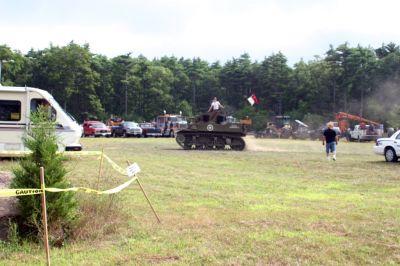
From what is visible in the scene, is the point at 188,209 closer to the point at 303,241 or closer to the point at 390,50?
the point at 303,241

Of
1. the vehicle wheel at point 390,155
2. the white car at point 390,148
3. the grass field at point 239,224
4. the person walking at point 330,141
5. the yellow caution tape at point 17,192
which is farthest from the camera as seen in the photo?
the person walking at point 330,141

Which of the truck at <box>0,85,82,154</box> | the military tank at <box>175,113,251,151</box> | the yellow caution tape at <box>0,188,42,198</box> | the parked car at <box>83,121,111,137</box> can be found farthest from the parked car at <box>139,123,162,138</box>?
the yellow caution tape at <box>0,188,42,198</box>

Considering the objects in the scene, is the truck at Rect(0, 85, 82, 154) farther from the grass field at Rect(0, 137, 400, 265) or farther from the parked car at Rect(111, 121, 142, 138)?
the parked car at Rect(111, 121, 142, 138)

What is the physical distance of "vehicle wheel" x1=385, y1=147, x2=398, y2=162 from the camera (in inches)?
885

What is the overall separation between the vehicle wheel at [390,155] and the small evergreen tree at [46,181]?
17.3 meters

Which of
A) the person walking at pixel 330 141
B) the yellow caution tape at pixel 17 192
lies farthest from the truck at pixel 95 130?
the yellow caution tape at pixel 17 192

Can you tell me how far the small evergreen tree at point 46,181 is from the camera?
7410 mm

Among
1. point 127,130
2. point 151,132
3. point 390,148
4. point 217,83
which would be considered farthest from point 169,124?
point 217,83

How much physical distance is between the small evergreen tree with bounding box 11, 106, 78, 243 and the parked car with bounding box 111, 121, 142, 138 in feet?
142

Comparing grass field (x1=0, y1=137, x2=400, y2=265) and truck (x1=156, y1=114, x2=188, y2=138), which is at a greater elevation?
truck (x1=156, y1=114, x2=188, y2=138)

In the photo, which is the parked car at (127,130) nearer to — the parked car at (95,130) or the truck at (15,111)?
the parked car at (95,130)

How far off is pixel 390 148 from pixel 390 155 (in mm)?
271

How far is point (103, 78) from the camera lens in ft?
286

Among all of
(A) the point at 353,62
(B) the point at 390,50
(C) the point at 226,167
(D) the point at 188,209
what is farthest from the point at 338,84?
(D) the point at 188,209
